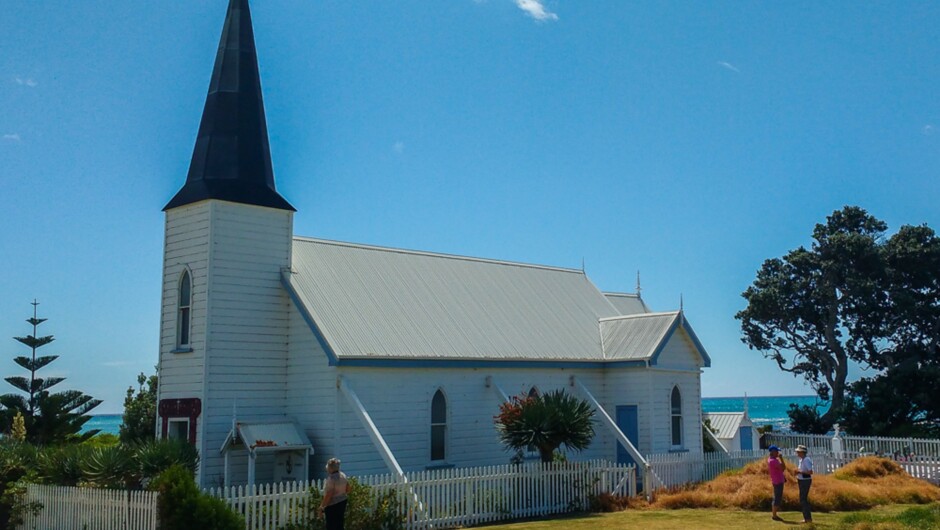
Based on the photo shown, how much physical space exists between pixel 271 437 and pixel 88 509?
481cm

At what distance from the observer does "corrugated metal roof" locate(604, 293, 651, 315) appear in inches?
1492

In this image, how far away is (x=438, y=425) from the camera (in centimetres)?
2591

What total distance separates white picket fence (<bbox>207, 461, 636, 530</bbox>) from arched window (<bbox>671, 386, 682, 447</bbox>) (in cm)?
491

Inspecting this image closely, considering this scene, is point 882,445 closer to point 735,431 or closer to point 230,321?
point 735,431

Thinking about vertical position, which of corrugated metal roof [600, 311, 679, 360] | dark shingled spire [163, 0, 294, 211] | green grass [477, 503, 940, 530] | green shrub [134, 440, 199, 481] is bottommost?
green grass [477, 503, 940, 530]

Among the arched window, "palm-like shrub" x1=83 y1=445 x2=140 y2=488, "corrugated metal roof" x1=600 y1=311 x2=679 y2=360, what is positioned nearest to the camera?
"palm-like shrub" x1=83 y1=445 x2=140 y2=488

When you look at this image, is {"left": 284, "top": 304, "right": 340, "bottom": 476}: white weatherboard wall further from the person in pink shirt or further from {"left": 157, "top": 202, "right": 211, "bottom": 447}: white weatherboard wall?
the person in pink shirt

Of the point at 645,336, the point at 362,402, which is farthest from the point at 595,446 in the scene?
the point at 362,402

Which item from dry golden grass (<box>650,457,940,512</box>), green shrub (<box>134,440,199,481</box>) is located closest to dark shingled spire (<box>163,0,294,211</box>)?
green shrub (<box>134,440,199,481</box>)

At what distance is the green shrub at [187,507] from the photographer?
17.1 metres

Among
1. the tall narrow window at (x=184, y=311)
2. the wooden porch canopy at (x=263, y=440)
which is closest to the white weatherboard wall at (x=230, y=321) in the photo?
the tall narrow window at (x=184, y=311)

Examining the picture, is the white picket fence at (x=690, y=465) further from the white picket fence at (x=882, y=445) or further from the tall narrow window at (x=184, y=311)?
the tall narrow window at (x=184, y=311)

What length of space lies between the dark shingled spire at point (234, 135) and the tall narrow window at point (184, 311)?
6.73 ft

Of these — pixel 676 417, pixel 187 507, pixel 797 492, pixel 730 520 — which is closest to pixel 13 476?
pixel 187 507
